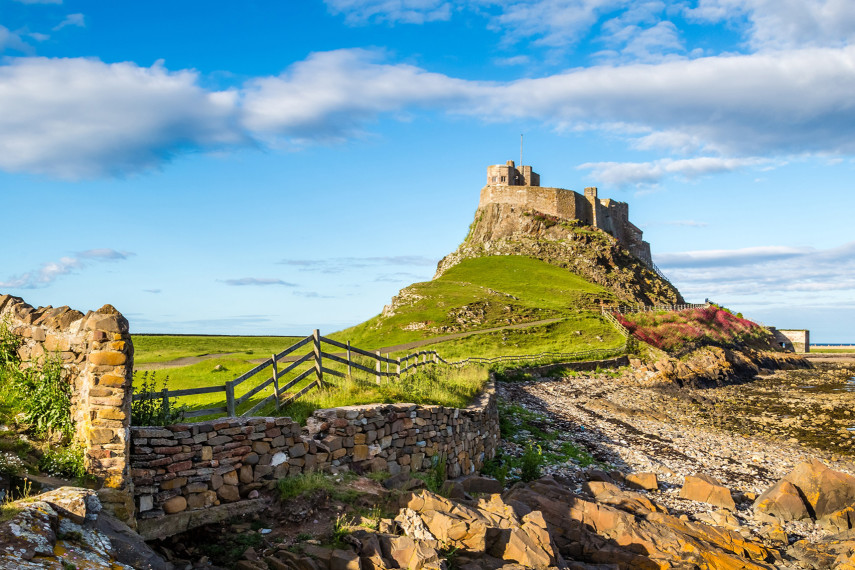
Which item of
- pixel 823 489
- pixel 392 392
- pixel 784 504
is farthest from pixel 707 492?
pixel 392 392

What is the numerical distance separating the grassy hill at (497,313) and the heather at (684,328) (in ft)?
9.94

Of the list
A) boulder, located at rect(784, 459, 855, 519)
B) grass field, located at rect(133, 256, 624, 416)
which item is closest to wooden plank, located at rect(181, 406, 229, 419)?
boulder, located at rect(784, 459, 855, 519)

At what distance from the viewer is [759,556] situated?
13625mm

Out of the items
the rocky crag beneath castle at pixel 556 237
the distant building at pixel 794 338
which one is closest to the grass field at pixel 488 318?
the rocky crag beneath castle at pixel 556 237

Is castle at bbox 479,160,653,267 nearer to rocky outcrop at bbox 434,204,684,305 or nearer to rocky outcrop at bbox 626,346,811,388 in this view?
rocky outcrop at bbox 434,204,684,305

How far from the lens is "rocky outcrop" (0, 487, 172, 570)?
19.3 ft

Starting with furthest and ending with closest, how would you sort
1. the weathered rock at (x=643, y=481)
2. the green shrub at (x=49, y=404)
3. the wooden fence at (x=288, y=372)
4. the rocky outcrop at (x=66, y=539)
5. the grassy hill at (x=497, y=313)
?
the grassy hill at (x=497, y=313) → the weathered rock at (x=643, y=481) → the wooden fence at (x=288, y=372) → the green shrub at (x=49, y=404) → the rocky outcrop at (x=66, y=539)

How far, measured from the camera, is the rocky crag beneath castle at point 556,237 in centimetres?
8269

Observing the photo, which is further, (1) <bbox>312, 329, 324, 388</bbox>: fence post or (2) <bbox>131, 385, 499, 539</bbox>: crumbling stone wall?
(1) <bbox>312, 329, 324, 388</bbox>: fence post

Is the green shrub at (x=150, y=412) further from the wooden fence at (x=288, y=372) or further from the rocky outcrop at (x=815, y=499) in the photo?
the rocky outcrop at (x=815, y=499)

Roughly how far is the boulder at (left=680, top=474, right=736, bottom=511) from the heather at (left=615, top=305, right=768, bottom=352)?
35.8 metres

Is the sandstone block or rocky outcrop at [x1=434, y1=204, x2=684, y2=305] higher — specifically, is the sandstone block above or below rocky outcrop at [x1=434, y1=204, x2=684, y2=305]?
below

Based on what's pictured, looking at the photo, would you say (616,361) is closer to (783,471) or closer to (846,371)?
(783,471)

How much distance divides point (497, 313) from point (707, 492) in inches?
1709
